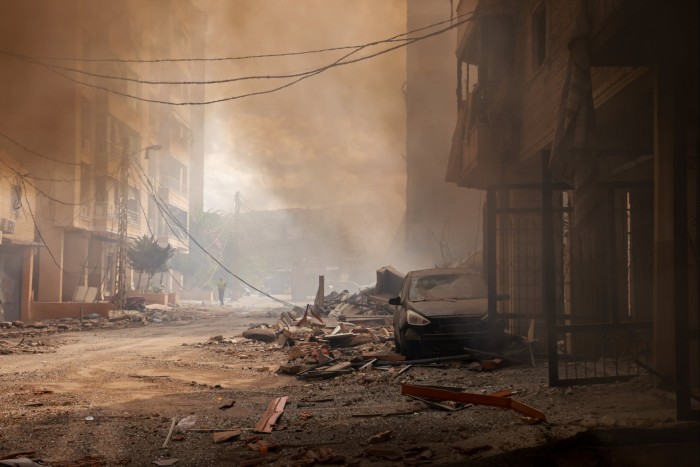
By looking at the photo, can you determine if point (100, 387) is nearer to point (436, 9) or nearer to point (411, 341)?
point (411, 341)

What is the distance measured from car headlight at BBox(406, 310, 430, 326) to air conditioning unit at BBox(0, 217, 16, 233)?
67.3 feet

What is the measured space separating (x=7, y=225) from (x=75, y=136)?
9.75 metres

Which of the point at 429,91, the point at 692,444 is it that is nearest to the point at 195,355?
the point at 692,444

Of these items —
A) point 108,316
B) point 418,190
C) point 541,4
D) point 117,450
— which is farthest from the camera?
point 418,190

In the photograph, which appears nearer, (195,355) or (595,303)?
(595,303)

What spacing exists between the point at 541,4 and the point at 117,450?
1056 centimetres

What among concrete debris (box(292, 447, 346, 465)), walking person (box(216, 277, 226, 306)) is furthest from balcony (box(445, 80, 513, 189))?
walking person (box(216, 277, 226, 306))

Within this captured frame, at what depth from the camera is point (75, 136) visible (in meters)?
34.4

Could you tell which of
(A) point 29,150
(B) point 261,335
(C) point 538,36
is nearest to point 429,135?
(A) point 29,150

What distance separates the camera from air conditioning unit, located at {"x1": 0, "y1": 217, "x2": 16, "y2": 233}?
83.8ft

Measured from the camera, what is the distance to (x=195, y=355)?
45.0 feet

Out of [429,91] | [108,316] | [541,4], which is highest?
[429,91]

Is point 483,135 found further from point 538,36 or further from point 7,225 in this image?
point 7,225

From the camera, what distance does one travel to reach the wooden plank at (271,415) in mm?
6207
